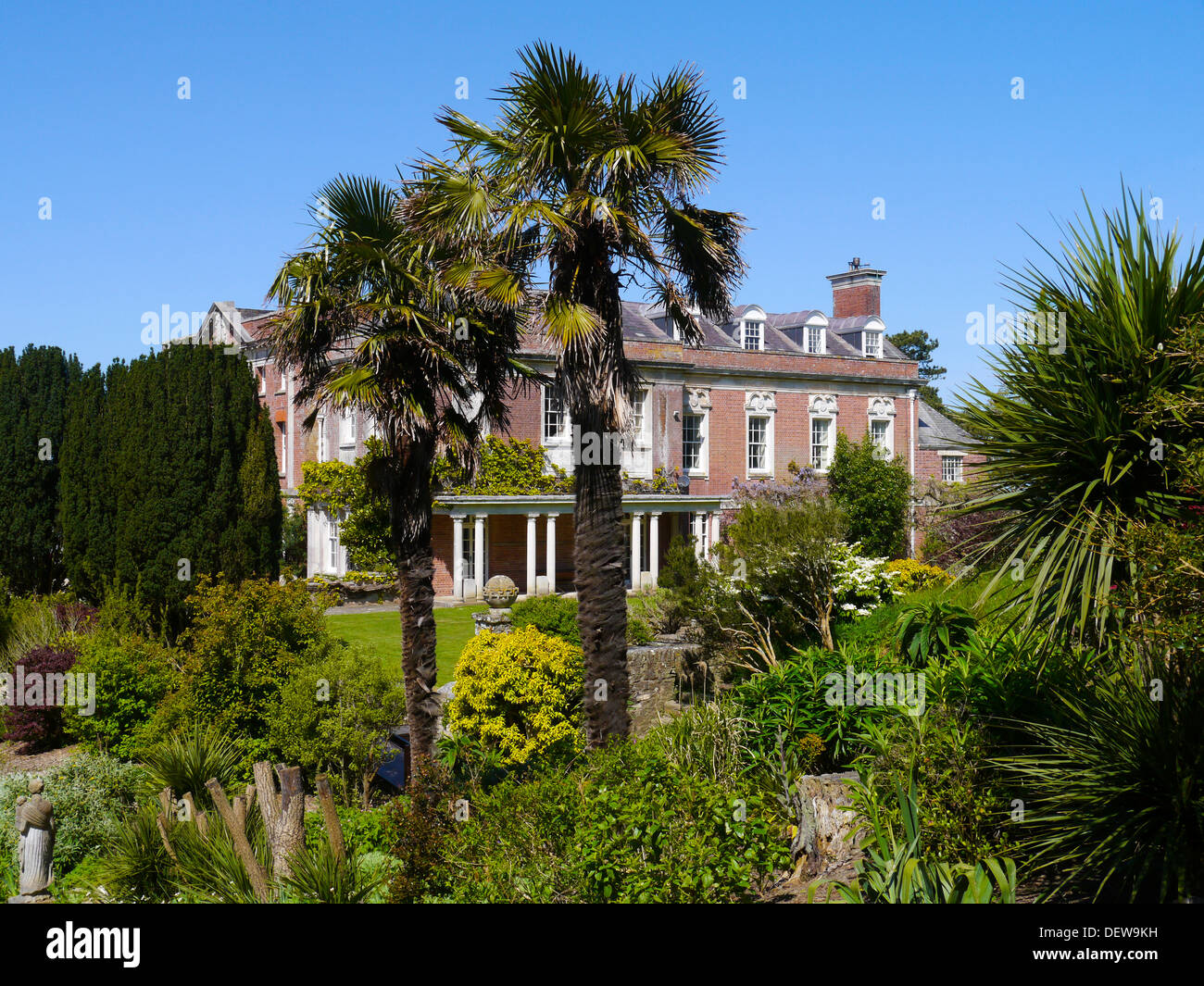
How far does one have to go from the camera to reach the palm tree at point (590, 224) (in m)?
11.0

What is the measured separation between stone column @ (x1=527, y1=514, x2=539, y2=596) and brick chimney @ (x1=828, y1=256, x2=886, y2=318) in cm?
1809

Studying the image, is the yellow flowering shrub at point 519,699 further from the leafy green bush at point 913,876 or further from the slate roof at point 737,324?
the slate roof at point 737,324

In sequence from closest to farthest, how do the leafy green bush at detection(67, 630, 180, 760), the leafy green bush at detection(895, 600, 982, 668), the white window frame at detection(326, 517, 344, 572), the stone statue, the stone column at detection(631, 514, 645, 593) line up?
the stone statue → the leafy green bush at detection(895, 600, 982, 668) → the leafy green bush at detection(67, 630, 180, 760) → the white window frame at detection(326, 517, 344, 572) → the stone column at detection(631, 514, 645, 593)

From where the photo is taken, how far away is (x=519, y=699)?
1338 cm

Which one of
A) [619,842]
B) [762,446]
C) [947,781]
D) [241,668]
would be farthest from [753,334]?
[619,842]

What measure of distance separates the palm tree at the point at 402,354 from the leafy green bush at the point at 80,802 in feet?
11.9

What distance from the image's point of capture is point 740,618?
16734mm

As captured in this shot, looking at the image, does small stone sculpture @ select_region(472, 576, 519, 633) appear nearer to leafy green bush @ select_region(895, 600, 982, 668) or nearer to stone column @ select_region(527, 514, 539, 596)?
leafy green bush @ select_region(895, 600, 982, 668)

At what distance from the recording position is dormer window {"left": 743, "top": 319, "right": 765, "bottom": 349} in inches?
1469

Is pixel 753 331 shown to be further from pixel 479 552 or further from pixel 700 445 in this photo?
pixel 479 552

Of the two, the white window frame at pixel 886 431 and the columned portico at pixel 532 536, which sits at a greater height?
the white window frame at pixel 886 431

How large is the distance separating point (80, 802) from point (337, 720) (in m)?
3.07

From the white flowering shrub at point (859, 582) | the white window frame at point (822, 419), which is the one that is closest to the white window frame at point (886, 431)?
the white window frame at point (822, 419)

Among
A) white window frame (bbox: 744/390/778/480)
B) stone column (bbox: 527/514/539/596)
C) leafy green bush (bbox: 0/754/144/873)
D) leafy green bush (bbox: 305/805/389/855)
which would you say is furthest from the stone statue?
white window frame (bbox: 744/390/778/480)
